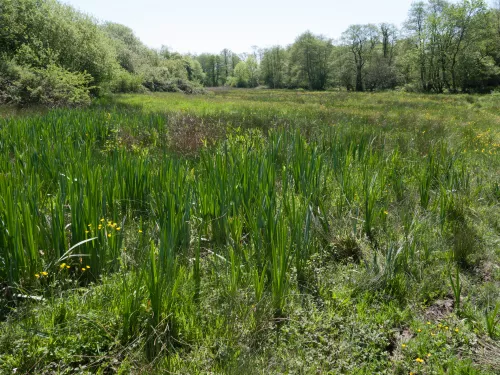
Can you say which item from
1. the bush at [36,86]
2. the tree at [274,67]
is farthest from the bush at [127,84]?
the tree at [274,67]

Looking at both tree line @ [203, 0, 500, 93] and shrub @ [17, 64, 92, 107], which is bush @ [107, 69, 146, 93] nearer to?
shrub @ [17, 64, 92, 107]

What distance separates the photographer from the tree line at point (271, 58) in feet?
55.0

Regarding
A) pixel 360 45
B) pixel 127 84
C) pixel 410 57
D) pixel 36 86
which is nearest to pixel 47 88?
pixel 36 86

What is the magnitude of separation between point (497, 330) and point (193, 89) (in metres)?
43.0

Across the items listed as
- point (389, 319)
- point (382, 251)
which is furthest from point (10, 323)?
point (382, 251)

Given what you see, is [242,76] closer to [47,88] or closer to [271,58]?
[271,58]

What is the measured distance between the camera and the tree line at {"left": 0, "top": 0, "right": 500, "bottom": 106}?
16.8 m

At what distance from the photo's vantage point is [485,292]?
260 cm

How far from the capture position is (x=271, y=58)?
292ft

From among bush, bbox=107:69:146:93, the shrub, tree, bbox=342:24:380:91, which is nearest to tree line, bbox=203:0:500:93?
tree, bbox=342:24:380:91

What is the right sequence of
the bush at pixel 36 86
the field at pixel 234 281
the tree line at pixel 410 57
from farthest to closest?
the tree line at pixel 410 57
the bush at pixel 36 86
the field at pixel 234 281

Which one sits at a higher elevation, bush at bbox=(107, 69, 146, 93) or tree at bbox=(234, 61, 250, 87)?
tree at bbox=(234, 61, 250, 87)

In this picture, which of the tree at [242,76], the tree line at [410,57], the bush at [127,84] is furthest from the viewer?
the tree at [242,76]

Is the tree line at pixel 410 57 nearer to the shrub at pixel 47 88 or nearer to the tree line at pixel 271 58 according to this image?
Answer: the tree line at pixel 271 58
